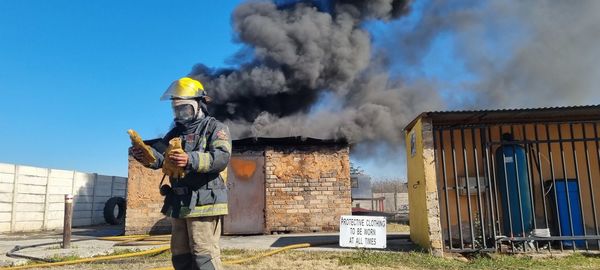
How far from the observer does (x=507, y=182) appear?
644cm

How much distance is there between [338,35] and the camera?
1839cm

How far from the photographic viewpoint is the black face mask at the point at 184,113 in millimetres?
2781

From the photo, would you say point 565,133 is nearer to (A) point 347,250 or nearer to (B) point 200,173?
(A) point 347,250

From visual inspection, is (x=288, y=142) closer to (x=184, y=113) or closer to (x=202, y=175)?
(x=184, y=113)

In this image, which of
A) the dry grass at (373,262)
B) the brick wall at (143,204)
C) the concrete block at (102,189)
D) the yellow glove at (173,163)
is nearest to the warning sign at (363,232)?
the dry grass at (373,262)

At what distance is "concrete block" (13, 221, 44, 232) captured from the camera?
12.4m

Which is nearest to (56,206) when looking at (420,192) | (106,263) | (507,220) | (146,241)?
(146,241)

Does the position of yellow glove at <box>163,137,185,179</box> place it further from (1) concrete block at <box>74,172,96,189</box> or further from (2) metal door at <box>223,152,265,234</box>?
(1) concrete block at <box>74,172,96,189</box>

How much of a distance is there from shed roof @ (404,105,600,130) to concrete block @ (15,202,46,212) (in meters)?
11.2

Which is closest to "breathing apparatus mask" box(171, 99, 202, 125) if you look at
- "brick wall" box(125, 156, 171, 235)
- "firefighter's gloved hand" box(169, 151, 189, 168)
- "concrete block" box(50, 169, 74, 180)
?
"firefighter's gloved hand" box(169, 151, 189, 168)

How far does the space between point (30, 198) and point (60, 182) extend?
55.5 inches

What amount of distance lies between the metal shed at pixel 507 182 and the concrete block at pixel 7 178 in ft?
35.6

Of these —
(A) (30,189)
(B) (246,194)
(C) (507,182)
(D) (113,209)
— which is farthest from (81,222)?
(C) (507,182)

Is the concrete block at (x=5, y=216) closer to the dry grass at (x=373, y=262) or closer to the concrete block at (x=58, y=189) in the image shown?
the concrete block at (x=58, y=189)
